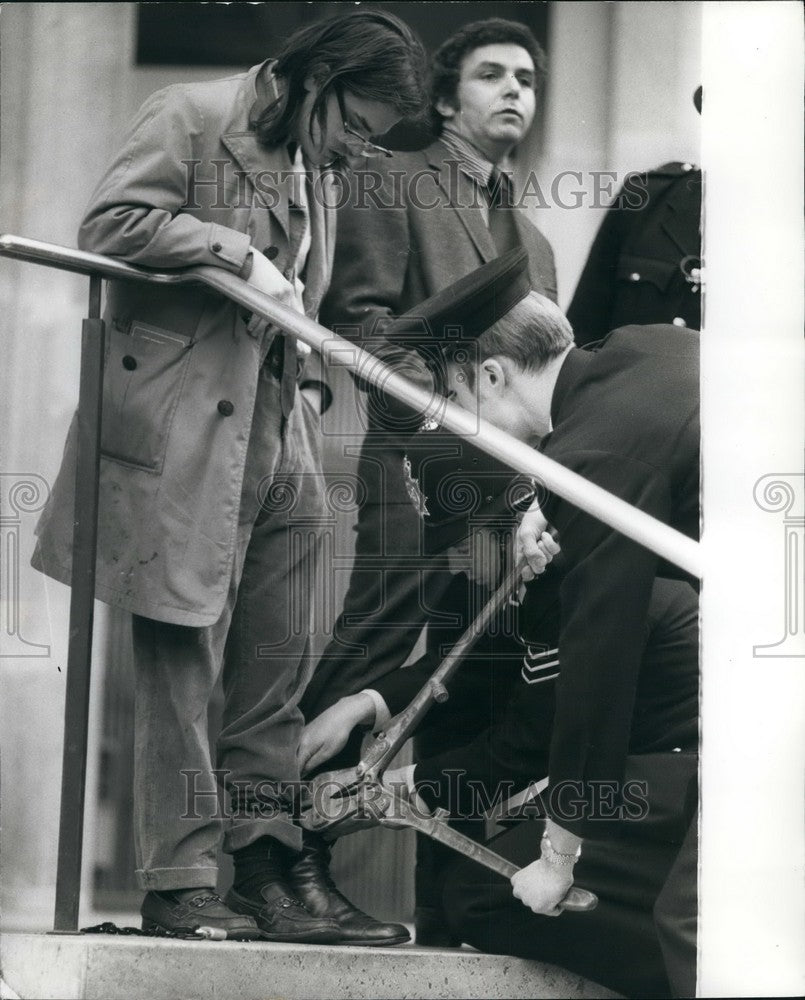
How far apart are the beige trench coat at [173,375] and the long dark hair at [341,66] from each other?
14 cm

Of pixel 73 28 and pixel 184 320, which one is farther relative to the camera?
pixel 73 28

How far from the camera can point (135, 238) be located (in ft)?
13.5

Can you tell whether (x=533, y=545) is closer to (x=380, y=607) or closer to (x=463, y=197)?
(x=380, y=607)

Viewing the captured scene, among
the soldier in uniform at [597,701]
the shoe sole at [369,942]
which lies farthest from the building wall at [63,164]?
the shoe sole at [369,942]

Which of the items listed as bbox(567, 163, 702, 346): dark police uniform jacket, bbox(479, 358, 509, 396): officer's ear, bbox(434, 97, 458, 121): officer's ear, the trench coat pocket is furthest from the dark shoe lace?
bbox(434, 97, 458, 121): officer's ear

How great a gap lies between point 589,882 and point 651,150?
2.13 meters

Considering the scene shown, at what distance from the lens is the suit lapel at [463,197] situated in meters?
4.41

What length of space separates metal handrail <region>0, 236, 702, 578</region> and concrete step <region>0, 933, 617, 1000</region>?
122cm

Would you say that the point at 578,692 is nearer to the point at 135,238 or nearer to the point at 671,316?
the point at 671,316

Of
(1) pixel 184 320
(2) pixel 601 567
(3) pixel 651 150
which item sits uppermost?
(3) pixel 651 150

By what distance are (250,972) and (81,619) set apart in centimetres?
103

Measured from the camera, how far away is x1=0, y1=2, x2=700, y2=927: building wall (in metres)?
4.25

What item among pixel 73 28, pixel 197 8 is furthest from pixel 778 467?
pixel 73 28

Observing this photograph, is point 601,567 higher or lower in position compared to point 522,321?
lower
